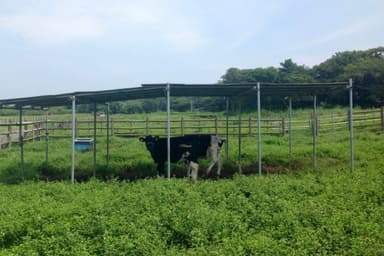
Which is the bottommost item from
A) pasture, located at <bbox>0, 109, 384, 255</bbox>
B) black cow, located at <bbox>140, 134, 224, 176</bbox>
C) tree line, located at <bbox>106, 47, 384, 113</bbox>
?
pasture, located at <bbox>0, 109, 384, 255</bbox>

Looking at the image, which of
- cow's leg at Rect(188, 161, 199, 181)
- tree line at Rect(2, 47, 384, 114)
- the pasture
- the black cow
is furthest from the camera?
tree line at Rect(2, 47, 384, 114)

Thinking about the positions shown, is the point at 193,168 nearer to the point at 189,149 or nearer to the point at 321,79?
the point at 189,149

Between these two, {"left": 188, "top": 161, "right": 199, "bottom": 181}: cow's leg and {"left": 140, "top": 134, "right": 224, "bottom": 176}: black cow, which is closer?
{"left": 188, "top": 161, "right": 199, "bottom": 181}: cow's leg

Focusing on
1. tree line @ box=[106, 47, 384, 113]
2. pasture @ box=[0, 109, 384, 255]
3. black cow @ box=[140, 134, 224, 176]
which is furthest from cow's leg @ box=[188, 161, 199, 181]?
tree line @ box=[106, 47, 384, 113]

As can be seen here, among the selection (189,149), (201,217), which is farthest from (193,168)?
(201,217)

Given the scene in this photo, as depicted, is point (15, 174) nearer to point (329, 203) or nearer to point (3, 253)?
point (3, 253)

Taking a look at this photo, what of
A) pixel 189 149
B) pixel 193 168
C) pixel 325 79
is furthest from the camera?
pixel 325 79

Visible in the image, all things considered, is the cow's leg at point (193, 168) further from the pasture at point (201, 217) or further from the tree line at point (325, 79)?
the tree line at point (325, 79)

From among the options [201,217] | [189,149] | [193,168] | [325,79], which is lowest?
[201,217]

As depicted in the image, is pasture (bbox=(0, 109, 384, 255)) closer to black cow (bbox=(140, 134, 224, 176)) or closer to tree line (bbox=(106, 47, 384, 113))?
black cow (bbox=(140, 134, 224, 176))

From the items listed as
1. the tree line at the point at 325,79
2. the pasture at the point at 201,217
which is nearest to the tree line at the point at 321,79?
the tree line at the point at 325,79

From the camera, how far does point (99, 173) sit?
11.1 m

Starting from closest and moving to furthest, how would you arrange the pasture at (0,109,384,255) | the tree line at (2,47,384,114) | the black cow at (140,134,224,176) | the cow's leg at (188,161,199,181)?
the pasture at (0,109,384,255)
the cow's leg at (188,161,199,181)
the black cow at (140,134,224,176)
the tree line at (2,47,384,114)

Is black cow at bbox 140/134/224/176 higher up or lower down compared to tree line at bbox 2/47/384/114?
lower down
